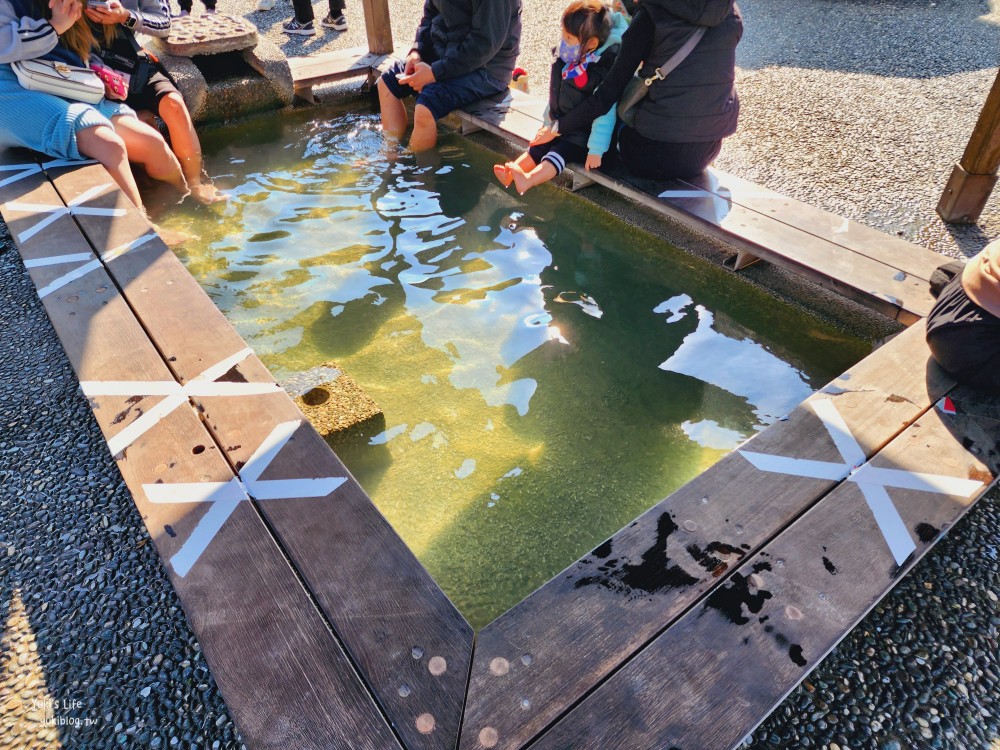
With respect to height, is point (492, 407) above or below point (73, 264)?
below

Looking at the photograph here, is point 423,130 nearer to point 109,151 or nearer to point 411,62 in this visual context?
point 411,62

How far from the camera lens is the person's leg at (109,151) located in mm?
3904

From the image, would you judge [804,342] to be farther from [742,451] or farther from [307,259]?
[307,259]

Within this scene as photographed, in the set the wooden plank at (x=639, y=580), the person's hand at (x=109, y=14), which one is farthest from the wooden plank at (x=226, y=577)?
the person's hand at (x=109, y=14)

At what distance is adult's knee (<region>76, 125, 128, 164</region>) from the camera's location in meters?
3.90

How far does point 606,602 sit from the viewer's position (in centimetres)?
174

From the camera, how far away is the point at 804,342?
10.5 ft

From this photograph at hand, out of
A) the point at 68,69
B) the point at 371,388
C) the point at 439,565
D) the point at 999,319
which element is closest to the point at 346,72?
the point at 68,69

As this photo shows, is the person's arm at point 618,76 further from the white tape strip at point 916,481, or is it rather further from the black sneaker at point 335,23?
the black sneaker at point 335,23

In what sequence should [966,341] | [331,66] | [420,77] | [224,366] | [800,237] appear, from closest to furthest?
[966,341] → [224,366] → [800,237] → [420,77] → [331,66]

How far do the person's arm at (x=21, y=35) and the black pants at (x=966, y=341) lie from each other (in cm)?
460

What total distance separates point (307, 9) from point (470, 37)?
3.56m

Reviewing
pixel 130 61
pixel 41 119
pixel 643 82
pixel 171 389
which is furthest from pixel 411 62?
pixel 171 389

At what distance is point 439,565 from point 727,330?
188 centimetres
